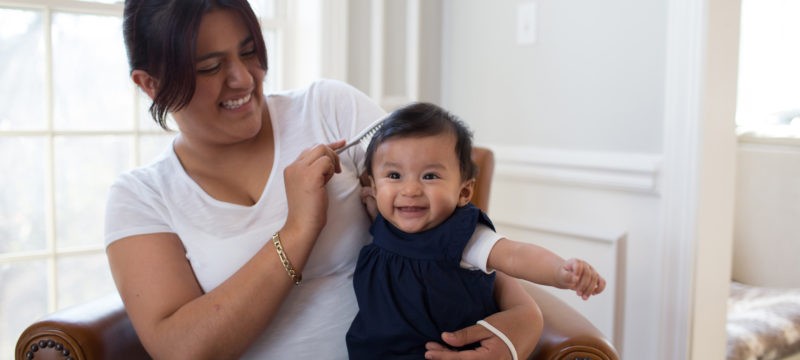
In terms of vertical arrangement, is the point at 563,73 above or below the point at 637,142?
above

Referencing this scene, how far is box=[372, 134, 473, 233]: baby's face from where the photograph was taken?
124cm

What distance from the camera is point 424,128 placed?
4.16ft

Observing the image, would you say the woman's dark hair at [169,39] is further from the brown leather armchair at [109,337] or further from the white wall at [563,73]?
the white wall at [563,73]

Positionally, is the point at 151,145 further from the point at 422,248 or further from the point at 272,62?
the point at 422,248

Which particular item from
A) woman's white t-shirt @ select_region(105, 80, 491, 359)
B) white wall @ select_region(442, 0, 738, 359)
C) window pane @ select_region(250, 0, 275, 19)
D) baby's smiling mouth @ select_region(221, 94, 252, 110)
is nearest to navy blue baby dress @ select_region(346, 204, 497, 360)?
woman's white t-shirt @ select_region(105, 80, 491, 359)

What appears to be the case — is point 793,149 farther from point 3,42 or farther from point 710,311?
point 3,42

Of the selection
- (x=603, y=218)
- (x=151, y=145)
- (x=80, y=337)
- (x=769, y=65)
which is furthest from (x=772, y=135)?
(x=80, y=337)

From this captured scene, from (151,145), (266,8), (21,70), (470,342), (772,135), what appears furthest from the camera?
(772,135)

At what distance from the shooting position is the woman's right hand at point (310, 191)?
4.16 ft

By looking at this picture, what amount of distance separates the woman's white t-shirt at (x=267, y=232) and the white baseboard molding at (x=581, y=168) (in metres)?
0.93

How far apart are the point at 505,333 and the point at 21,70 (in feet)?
5.11

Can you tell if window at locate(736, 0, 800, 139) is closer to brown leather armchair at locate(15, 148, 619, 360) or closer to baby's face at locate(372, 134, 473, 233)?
brown leather armchair at locate(15, 148, 619, 360)

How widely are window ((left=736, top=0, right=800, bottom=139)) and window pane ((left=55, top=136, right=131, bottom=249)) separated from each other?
109 inches

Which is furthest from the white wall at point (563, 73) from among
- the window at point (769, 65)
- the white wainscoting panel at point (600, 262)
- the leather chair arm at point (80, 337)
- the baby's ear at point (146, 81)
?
the window at point (769, 65)
